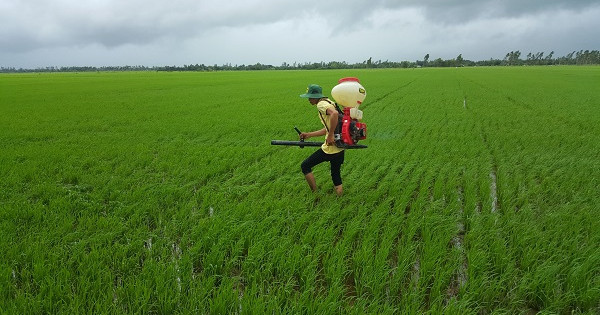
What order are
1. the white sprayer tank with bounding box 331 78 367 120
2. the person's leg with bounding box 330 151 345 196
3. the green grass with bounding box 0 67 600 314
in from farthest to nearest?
the person's leg with bounding box 330 151 345 196 < the white sprayer tank with bounding box 331 78 367 120 < the green grass with bounding box 0 67 600 314

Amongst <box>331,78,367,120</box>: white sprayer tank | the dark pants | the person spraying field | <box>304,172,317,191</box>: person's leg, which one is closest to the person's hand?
the person spraying field

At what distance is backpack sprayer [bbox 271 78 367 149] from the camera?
345cm

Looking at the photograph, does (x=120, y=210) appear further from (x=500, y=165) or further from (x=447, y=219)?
(x=500, y=165)

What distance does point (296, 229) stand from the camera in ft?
11.1

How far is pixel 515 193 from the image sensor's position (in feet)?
14.5

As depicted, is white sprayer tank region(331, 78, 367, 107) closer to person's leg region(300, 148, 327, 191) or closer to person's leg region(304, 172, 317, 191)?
person's leg region(300, 148, 327, 191)

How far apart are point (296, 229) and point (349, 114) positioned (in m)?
1.33

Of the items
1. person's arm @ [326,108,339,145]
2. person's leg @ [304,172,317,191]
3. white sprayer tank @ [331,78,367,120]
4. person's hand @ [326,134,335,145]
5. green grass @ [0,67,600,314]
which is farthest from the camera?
person's leg @ [304,172,317,191]

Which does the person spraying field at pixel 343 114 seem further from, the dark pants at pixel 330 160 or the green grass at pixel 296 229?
the green grass at pixel 296 229

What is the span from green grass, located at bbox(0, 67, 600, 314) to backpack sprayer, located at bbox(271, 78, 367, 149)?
31.6 inches

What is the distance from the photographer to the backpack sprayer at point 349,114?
3.45 meters

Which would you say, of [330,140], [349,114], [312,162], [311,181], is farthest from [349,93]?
[311,181]

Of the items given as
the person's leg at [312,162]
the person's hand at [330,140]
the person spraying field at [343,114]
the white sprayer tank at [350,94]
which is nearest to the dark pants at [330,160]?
the person's leg at [312,162]

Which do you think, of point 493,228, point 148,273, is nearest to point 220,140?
point 148,273
